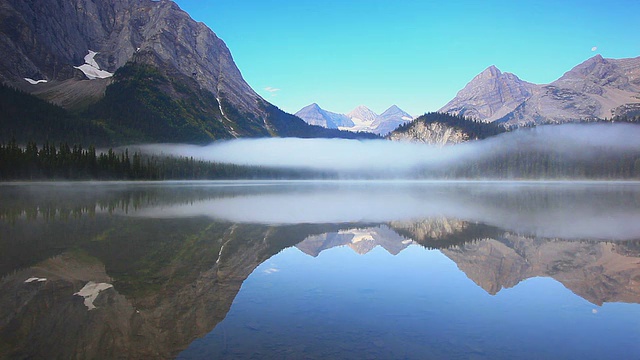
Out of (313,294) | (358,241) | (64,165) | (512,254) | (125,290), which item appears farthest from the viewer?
(64,165)

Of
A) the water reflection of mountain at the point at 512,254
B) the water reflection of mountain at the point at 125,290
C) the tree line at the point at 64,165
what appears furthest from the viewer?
the tree line at the point at 64,165

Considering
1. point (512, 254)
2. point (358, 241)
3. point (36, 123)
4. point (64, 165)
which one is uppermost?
point (36, 123)

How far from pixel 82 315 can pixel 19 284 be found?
13.3 feet

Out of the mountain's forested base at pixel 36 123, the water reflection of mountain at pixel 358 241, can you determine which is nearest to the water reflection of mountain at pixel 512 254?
the water reflection of mountain at pixel 358 241

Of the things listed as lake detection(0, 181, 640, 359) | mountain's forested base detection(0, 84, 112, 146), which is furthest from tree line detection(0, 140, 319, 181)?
lake detection(0, 181, 640, 359)

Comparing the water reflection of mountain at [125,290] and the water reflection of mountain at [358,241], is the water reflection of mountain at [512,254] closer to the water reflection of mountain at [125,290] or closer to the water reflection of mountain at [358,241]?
the water reflection of mountain at [358,241]

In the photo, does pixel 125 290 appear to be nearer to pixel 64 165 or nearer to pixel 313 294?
pixel 313 294

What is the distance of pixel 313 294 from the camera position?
1293 cm

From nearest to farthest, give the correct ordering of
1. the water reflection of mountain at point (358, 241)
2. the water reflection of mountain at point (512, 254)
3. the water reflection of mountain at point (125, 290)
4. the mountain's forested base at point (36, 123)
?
the water reflection of mountain at point (125, 290) → the water reflection of mountain at point (512, 254) → the water reflection of mountain at point (358, 241) → the mountain's forested base at point (36, 123)

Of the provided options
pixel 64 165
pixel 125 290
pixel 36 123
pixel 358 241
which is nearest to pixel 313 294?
pixel 125 290

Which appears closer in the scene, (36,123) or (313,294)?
(313,294)

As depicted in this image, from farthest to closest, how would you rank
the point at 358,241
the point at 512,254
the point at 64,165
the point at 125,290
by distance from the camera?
1. the point at 64,165
2. the point at 358,241
3. the point at 512,254
4. the point at 125,290

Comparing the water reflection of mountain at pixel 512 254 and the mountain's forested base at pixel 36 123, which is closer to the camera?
the water reflection of mountain at pixel 512 254

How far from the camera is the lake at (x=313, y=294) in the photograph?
880 centimetres
